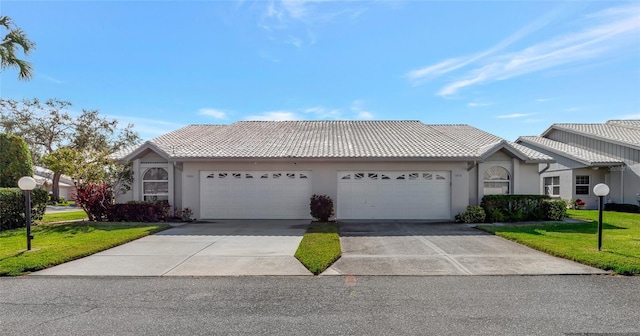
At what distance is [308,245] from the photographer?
28.0ft

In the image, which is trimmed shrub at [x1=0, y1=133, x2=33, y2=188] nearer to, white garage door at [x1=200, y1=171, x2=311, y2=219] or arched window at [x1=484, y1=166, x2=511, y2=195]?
white garage door at [x1=200, y1=171, x2=311, y2=219]

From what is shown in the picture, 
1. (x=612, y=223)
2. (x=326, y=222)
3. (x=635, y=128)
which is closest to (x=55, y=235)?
(x=326, y=222)

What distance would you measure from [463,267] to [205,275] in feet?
16.5

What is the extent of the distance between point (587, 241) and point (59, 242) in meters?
14.2

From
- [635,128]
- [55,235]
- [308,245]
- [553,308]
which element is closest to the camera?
[553,308]

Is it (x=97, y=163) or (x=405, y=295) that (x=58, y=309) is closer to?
(x=405, y=295)

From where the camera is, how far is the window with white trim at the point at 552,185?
21.0m

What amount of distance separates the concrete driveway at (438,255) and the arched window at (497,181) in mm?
3866

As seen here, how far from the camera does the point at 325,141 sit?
633 inches

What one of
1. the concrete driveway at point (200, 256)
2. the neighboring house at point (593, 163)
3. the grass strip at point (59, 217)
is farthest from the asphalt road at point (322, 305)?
the neighboring house at point (593, 163)

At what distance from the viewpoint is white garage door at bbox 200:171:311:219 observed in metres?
Result: 14.1

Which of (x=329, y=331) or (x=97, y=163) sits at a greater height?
(x=97, y=163)

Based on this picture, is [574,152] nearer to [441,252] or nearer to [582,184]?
[582,184]

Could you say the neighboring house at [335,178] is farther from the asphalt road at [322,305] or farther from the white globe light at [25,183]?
the asphalt road at [322,305]
